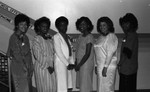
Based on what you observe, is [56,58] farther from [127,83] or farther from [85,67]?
[127,83]

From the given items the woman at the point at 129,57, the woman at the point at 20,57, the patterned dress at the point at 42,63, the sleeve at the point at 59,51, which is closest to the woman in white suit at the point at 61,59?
the sleeve at the point at 59,51

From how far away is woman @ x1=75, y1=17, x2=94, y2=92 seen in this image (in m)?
4.34

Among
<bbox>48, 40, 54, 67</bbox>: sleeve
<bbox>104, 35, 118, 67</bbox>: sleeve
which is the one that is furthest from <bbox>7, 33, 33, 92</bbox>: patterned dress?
<bbox>104, 35, 118, 67</bbox>: sleeve

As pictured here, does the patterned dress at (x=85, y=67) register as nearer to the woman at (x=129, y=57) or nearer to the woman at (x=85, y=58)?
the woman at (x=85, y=58)

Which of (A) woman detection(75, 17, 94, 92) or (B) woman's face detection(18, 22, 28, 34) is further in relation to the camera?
(A) woman detection(75, 17, 94, 92)

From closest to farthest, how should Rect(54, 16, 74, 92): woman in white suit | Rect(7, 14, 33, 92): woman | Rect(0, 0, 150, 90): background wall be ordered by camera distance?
Rect(7, 14, 33, 92): woman, Rect(54, 16, 74, 92): woman in white suit, Rect(0, 0, 150, 90): background wall

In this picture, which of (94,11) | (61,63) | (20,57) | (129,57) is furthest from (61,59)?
(94,11)

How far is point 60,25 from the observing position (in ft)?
14.1

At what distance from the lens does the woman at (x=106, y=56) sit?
13.8ft

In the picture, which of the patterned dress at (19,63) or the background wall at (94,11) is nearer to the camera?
the patterned dress at (19,63)

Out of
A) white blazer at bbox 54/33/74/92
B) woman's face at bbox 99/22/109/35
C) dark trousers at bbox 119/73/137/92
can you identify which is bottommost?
Answer: dark trousers at bbox 119/73/137/92

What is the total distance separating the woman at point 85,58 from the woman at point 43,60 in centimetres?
44

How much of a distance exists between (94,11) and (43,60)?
159 centimetres

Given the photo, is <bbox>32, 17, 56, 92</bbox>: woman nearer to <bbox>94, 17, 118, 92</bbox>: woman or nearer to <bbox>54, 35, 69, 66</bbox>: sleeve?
<bbox>54, 35, 69, 66</bbox>: sleeve
